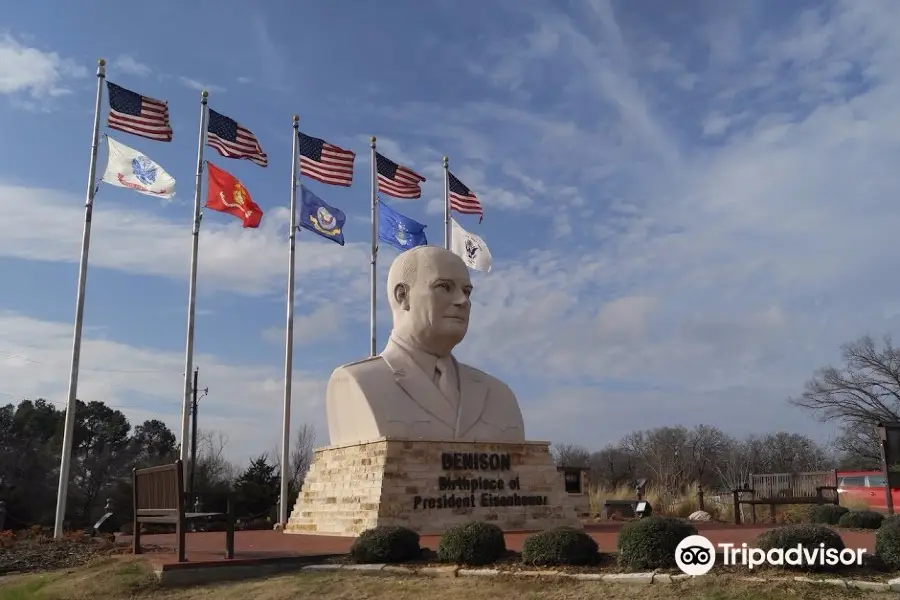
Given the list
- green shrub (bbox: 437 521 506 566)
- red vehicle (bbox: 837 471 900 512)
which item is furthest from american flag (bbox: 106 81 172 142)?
red vehicle (bbox: 837 471 900 512)

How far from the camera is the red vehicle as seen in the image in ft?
78.8

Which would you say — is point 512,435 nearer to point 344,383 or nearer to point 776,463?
point 344,383

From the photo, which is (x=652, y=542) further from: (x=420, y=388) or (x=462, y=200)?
(x=462, y=200)

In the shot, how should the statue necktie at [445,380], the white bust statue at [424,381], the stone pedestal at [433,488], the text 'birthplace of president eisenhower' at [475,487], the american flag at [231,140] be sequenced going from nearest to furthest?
the stone pedestal at [433,488] < the text 'birthplace of president eisenhower' at [475,487] < the white bust statue at [424,381] < the statue necktie at [445,380] < the american flag at [231,140]

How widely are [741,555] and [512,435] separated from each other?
922 centimetres

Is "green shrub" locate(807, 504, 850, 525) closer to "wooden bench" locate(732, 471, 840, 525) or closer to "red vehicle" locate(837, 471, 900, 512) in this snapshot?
"red vehicle" locate(837, 471, 900, 512)

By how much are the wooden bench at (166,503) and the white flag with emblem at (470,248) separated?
14223mm

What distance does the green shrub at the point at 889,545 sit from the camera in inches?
297

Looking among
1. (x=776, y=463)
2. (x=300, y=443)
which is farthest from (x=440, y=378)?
(x=776, y=463)

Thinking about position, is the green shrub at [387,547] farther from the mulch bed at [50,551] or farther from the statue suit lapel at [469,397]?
the statue suit lapel at [469,397]

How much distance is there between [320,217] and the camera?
75.7ft

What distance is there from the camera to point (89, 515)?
4100 centimetres

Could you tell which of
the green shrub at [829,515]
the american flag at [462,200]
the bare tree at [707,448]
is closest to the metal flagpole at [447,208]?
the american flag at [462,200]

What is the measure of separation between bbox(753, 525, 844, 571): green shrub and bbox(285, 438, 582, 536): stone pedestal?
25.1 feet
